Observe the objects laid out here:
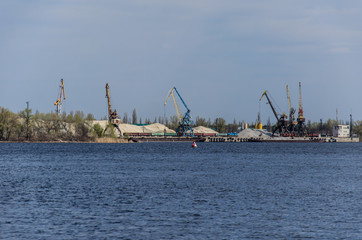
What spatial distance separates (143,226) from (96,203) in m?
10.3

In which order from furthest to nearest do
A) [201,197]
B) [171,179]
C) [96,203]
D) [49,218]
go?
[171,179]
[201,197]
[96,203]
[49,218]

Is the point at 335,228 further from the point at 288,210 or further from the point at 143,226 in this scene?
the point at 143,226

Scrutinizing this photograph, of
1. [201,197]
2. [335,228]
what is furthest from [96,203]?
[335,228]

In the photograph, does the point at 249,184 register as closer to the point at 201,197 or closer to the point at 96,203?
the point at 201,197

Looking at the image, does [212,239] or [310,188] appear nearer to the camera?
[212,239]

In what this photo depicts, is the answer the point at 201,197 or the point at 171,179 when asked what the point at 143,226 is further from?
the point at 171,179

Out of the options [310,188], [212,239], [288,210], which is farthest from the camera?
[310,188]

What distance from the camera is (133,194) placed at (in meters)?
47.9

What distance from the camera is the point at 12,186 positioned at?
5453 centimetres

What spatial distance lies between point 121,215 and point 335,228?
14.0 meters

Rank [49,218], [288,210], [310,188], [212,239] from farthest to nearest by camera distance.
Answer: [310,188]
[288,210]
[49,218]
[212,239]

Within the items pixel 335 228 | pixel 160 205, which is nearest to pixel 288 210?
pixel 335 228

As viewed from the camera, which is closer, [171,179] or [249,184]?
[249,184]

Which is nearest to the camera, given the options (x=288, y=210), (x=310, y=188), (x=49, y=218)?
(x=49, y=218)
